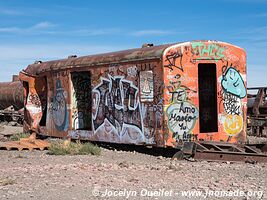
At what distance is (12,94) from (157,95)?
48.6 feet

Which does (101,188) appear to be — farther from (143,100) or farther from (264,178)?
(143,100)

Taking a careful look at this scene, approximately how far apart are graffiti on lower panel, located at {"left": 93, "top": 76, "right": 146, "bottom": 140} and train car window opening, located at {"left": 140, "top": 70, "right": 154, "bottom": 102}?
0.92 feet

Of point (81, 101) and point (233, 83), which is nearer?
point (233, 83)

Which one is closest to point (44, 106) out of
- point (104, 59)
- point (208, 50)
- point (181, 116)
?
point (104, 59)

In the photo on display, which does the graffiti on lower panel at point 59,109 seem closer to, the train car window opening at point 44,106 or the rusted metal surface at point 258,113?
the train car window opening at point 44,106

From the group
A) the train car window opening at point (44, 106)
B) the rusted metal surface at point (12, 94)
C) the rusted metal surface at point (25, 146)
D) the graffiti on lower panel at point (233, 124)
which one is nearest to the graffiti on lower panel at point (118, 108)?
the rusted metal surface at point (25, 146)

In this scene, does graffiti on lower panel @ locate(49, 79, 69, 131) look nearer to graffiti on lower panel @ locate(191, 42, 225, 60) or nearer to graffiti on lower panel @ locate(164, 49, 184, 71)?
graffiti on lower panel @ locate(164, 49, 184, 71)

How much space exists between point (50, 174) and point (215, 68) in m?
6.17

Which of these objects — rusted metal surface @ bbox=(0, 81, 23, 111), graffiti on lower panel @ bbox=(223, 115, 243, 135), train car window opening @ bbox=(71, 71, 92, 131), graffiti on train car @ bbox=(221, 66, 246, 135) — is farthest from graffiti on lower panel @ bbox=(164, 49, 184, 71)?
rusted metal surface @ bbox=(0, 81, 23, 111)

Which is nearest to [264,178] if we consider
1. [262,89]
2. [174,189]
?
[174,189]

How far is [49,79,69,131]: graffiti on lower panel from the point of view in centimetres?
1549

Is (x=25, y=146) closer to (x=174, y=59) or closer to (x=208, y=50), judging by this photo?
(x=174, y=59)

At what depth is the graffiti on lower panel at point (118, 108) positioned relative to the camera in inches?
493

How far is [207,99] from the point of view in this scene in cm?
1388
